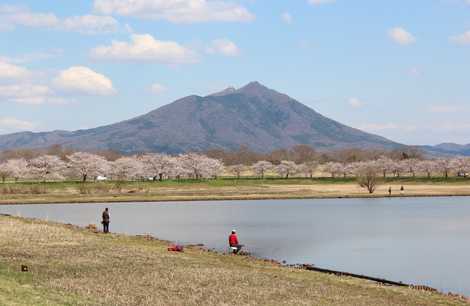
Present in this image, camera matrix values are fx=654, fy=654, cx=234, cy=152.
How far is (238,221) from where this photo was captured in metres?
69.4

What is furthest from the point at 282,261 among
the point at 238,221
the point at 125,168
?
the point at 125,168

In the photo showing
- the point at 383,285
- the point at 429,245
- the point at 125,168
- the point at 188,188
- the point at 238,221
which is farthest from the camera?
the point at 125,168

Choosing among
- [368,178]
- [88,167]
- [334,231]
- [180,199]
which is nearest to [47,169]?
[88,167]

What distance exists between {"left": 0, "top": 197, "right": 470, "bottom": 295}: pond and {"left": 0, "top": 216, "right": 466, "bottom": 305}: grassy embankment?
17.6 ft

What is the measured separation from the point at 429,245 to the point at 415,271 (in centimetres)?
1178

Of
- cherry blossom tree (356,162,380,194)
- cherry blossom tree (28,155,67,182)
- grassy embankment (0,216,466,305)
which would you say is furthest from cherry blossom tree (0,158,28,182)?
grassy embankment (0,216,466,305)

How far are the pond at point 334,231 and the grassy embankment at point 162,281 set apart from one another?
5372 mm

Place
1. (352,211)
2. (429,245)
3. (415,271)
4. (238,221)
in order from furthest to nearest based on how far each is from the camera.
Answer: (352,211)
(238,221)
(429,245)
(415,271)

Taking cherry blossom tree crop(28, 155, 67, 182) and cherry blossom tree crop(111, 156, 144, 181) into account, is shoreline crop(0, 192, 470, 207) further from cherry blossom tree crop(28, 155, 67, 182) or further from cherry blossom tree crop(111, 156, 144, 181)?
cherry blossom tree crop(111, 156, 144, 181)

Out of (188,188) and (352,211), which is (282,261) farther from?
(188,188)

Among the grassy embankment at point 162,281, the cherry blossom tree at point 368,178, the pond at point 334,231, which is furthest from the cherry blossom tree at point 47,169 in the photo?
the grassy embankment at point 162,281

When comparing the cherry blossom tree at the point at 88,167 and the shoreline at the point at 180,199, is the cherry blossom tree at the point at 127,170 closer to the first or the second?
the cherry blossom tree at the point at 88,167

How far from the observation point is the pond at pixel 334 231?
1492 inches

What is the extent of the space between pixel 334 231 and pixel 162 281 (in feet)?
106
